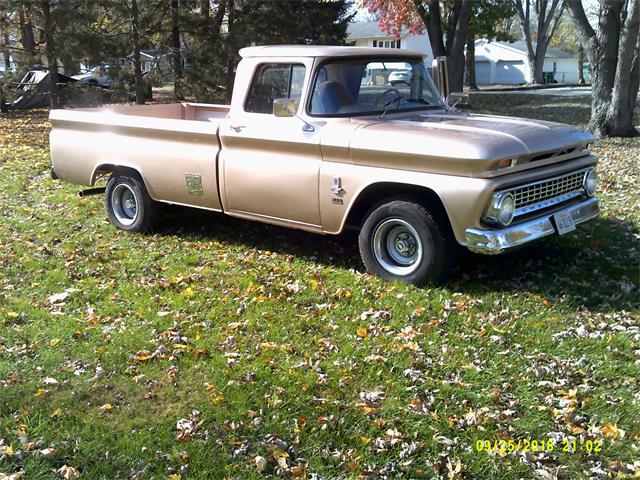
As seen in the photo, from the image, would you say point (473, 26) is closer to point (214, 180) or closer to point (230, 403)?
point (214, 180)

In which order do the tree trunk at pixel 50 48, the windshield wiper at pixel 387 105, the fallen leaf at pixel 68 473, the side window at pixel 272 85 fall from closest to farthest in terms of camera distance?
the fallen leaf at pixel 68 473 → the windshield wiper at pixel 387 105 → the side window at pixel 272 85 → the tree trunk at pixel 50 48

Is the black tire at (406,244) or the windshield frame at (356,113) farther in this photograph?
the windshield frame at (356,113)

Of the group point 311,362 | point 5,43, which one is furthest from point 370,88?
point 5,43

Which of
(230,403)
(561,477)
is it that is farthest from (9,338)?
(561,477)

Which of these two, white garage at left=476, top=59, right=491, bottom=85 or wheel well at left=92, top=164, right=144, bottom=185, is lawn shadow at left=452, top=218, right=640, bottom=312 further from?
white garage at left=476, top=59, right=491, bottom=85

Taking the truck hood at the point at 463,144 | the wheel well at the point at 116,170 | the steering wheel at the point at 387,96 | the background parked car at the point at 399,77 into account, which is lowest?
the wheel well at the point at 116,170

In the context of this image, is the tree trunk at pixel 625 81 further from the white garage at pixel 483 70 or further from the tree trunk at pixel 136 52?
the white garage at pixel 483 70

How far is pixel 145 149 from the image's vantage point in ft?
23.8

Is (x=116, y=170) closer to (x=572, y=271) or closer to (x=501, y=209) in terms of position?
(x=501, y=209)

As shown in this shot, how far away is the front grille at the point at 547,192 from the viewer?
5.34 m

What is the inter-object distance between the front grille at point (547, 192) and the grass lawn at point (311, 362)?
66 centimetres

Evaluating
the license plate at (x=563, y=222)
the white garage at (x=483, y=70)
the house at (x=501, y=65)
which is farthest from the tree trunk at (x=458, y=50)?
the white garage at (x=483, y=70)

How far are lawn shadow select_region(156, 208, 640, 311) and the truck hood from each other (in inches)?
39.6
